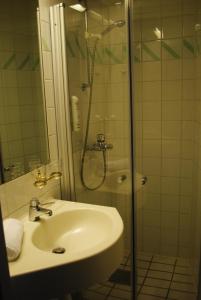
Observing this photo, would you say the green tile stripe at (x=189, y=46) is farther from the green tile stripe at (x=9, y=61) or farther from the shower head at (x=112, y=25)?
the green tile stripe at (x=9, y=61)

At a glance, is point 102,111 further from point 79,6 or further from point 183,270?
point 183,270

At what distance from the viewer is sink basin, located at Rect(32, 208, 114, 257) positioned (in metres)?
1.40

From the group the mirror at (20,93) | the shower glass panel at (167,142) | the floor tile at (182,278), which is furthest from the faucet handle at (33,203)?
the floor tile at (182,278)

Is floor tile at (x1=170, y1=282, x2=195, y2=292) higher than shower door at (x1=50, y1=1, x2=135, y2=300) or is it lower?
lower

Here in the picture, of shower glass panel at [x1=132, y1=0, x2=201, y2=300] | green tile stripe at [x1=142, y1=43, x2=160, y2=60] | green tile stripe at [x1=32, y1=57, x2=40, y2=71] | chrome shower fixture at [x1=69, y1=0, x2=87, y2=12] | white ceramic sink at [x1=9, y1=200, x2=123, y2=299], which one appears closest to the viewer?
white ceramic sink at [x1=9, y1=200, x2=123, y2=299]

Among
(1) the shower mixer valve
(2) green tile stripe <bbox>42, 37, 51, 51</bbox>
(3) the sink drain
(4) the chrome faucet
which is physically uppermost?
(2) green tile stripe <bbox>42, 37, 51, 51</bbox>

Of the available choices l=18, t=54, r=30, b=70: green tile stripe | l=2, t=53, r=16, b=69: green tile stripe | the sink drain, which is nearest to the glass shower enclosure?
l=18, t=54, r=30, b=70: green tile stripe

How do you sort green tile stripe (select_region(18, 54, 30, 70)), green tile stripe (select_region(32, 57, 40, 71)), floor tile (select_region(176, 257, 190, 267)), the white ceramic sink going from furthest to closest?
1. floor tile (select_region(176, 257, 190, 267))
2. green tile stripe (select_region(32, 57, 40, 71))
3. green tile stripe (select_region(18, 54, 30, 70))
4. the white ceramic sink

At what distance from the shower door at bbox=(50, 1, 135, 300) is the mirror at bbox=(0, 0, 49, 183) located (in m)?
0.25

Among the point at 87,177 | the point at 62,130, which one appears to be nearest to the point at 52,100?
the point at 62,130

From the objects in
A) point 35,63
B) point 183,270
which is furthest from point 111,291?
point 35,63

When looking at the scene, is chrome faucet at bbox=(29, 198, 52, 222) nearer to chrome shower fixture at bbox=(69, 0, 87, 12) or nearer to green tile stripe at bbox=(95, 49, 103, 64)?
green tile stripe at bbox=(95, 49, 103, 64)

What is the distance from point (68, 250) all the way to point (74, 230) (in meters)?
0.17

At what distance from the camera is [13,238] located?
1121 mm
